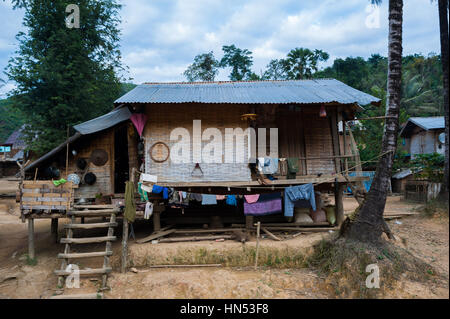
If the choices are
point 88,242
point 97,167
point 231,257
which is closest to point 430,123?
point 231,257

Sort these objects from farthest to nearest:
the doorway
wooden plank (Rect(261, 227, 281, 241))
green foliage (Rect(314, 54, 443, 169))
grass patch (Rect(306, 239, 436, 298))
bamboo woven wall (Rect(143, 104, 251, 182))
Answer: green foliage (Rect(314, 54, 443, 169)) → the doorway → wooden plank (Rect(261, 227, 281, 241)) → bamboo woven wall (Rect(143, 104, 251, 182)) → grass patch (Rect(306, 239, 436, 298))

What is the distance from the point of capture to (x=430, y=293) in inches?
157

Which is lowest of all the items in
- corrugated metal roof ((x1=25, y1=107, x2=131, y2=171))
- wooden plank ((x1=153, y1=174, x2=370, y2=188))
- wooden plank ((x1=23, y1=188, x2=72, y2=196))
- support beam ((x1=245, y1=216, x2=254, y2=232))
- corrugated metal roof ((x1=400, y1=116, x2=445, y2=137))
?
support beam ((x1=245, y1=216, x2=254, y2=232))

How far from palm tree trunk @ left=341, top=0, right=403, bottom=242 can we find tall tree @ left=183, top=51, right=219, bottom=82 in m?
22.4

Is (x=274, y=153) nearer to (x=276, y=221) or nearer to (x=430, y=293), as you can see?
(x=276, y=221)

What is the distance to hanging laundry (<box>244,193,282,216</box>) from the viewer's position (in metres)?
9.48

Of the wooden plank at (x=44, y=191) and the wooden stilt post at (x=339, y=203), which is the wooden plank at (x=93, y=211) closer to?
the wooden plank at (x=44, y=191)

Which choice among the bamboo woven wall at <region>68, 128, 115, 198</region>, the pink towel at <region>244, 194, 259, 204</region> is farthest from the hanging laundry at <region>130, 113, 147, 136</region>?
the pink towel at <region>244, 194, 259, 204</region>

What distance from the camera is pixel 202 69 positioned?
27891 mm

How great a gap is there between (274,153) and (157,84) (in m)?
5.26

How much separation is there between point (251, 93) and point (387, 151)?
181 inches

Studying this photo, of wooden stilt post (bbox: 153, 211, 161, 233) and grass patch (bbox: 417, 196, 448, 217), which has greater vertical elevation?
grass patch (bbox: 417, 196, 448, 217)

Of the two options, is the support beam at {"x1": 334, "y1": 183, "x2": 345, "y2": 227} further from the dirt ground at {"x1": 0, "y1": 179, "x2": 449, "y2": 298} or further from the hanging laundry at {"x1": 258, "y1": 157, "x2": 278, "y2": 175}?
the hanging laundry at {"x1": 258, "y1": 157, "x2": 278, "y2": 175}

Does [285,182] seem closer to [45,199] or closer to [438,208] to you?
[438,208]
